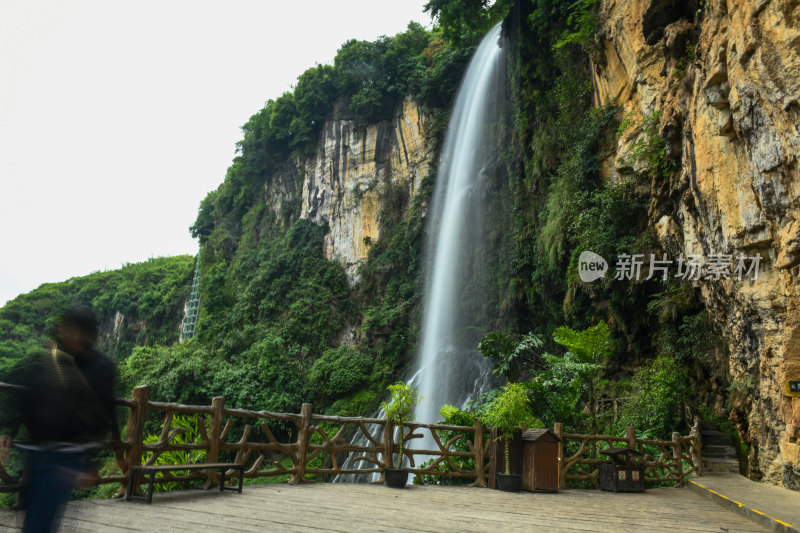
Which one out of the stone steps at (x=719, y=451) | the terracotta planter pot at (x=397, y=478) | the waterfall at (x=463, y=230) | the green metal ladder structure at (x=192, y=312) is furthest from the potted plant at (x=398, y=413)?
the green metal ladder structure at (x=192, y=312)

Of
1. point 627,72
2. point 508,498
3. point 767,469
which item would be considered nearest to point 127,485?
point 508,498

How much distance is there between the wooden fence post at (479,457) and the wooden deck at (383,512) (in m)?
0.89

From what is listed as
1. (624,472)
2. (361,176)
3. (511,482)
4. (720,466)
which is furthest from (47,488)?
(361,176)

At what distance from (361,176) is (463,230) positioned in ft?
28.8

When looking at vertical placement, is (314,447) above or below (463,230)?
below

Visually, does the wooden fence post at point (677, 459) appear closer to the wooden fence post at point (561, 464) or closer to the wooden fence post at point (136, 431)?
the wooden fence post at point (561, 464)

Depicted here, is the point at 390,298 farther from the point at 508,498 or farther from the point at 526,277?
the point at 508,498

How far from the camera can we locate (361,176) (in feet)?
89.9

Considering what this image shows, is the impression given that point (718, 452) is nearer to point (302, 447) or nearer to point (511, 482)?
point (511, 482)

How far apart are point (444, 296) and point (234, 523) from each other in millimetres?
16976

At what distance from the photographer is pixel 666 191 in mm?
10414

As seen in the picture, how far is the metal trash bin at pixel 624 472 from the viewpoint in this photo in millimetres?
7844

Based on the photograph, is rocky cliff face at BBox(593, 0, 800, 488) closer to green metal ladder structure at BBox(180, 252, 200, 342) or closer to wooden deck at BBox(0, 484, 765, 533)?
wooden deck at BBox(0, 484, 765, 533)

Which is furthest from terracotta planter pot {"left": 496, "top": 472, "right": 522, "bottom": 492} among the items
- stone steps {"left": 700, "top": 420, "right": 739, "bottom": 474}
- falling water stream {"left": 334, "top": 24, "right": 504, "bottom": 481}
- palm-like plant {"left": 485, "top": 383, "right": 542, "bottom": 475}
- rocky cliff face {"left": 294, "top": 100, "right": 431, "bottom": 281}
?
rocky cliff face {"left": 294, "top": 100, "right": 431, "bottom": 281}
